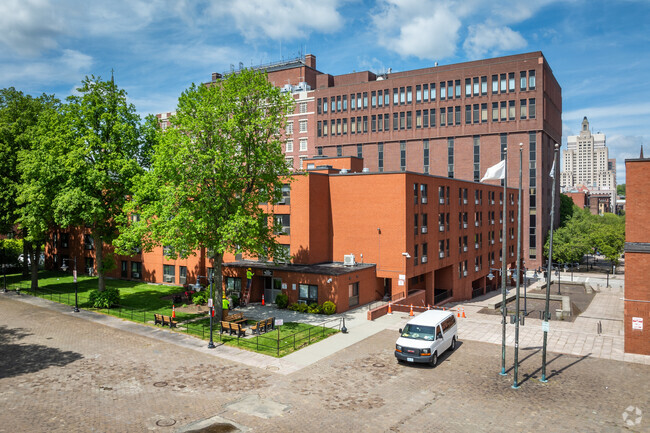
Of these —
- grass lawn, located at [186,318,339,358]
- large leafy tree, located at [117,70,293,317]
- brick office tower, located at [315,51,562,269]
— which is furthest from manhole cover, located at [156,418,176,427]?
brick office tower, located at [315,51,562,269]

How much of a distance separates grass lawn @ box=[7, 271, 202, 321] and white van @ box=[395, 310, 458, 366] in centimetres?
1655

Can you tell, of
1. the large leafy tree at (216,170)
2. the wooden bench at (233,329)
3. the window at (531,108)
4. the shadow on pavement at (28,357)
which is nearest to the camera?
the shadow on pavement at (28,357)

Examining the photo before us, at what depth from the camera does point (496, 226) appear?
198 feet

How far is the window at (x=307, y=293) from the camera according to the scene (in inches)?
1346

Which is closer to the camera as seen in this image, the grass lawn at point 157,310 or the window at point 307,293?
the grass lawn at point 157,310

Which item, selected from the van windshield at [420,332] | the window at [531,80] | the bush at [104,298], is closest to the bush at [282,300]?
the bush at [104,298]

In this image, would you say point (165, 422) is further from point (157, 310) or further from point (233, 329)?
point (157, 310)

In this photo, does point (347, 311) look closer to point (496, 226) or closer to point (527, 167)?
point (496, 226)

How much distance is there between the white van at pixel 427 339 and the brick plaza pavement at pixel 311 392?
665mm

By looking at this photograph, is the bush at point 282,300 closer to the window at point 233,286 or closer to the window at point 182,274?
the window at point 233,286

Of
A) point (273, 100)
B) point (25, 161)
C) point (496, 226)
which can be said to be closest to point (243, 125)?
point (273, 100)

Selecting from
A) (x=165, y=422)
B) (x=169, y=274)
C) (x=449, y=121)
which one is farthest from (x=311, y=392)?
(x=449, y=121)

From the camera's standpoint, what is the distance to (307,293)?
34.5 m

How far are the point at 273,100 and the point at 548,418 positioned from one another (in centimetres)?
2408
